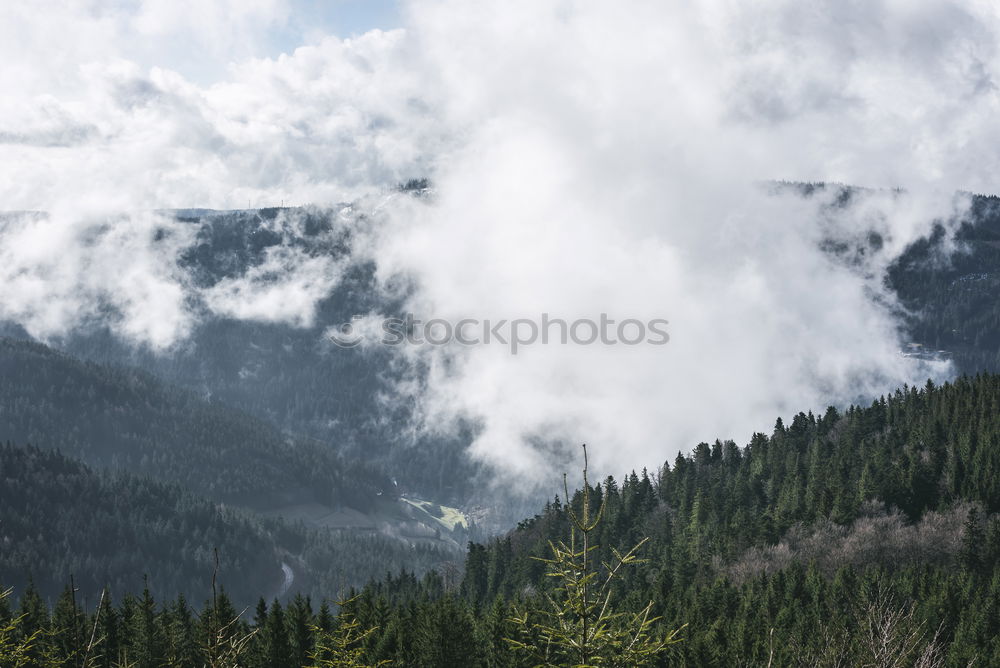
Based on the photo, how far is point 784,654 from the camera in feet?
297

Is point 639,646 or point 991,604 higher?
point 639,646

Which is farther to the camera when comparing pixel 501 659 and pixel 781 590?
pixel 781 590

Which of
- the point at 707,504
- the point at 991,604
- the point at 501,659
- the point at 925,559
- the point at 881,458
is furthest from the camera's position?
the point at 707,504

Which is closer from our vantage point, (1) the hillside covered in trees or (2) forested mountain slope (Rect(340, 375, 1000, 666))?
(1) the hillside covered in trees

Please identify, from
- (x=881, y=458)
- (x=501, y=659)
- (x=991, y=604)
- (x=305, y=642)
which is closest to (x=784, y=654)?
(x=501, y=659)

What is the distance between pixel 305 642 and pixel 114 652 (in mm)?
21449

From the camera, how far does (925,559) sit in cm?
14700

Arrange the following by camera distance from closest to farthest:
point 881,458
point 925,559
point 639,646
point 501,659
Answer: point 639,646, point 501,659, point 925,559, point 881,458

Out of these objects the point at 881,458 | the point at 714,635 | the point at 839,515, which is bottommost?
the point at 714,635

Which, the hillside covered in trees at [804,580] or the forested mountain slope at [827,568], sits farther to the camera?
the forested mountain slope at [827,568]

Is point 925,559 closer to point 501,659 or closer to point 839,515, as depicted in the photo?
point 839,515

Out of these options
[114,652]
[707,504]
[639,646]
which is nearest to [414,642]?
[114,652]

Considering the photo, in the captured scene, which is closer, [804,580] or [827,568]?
[804,580]

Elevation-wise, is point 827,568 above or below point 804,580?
below
